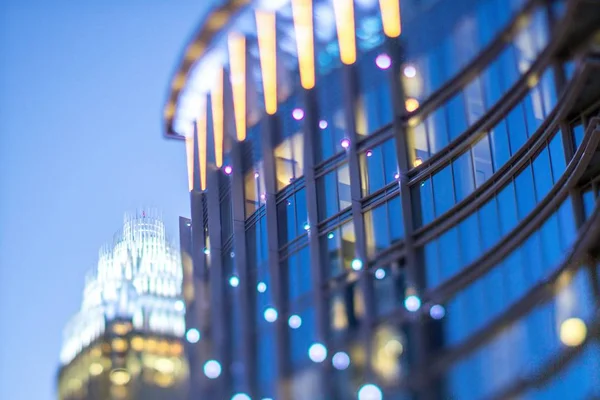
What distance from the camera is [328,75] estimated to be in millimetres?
33469

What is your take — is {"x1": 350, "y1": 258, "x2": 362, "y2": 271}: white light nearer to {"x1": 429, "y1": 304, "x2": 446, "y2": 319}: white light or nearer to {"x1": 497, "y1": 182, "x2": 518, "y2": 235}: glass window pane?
{"x1": 429, "y1": 304, "x2": 446, "y2": 319}: white light

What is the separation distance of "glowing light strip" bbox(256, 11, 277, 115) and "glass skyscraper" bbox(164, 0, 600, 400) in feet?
0.28

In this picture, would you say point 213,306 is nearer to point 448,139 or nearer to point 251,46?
point 251,46

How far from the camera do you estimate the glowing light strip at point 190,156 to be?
146ft

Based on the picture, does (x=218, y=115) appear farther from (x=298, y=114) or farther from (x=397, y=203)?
(x=397, y=203)

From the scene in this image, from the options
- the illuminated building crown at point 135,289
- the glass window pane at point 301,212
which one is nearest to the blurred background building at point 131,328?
the illuminated building crown at point 135,289

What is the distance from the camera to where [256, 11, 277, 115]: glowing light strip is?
3706 centimetres

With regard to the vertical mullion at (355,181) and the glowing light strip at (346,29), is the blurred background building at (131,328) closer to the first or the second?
the vertical mullion at (355,181)

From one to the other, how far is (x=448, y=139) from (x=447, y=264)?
3726 millimetres

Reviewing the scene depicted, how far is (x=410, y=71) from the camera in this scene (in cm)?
2994

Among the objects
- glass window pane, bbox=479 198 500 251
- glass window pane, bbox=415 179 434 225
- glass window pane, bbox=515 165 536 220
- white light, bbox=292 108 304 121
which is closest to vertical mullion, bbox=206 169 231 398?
white light, bbox=292 108 304 121

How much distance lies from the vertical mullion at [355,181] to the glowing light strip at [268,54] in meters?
4.98

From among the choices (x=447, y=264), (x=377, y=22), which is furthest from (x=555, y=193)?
(x=377, y=22)

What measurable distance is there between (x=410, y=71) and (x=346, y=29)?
13.3 ft
